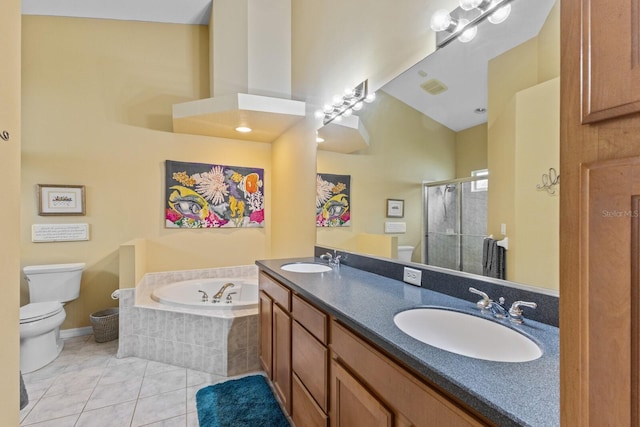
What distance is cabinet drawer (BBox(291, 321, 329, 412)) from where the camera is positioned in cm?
129

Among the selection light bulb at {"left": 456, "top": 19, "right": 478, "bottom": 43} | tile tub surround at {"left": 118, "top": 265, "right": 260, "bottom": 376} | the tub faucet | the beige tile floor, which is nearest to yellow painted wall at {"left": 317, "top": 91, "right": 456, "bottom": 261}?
light bulb at {"left": 456, "top": 19, "right": 478, "bottom": 43}

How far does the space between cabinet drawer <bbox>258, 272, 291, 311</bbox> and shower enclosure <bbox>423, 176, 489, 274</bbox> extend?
0.83 m

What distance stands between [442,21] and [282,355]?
2035 mm

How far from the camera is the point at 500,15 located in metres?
1.22

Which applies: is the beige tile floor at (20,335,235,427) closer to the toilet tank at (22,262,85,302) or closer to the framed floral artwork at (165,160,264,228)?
the toilet tank at (22,262,85,302)

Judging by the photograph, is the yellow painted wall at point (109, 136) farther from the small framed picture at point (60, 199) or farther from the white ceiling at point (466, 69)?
the white ceiling at point (466, 69)

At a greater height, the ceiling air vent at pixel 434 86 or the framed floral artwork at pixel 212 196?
the ceiling air vent at pixel 434 86

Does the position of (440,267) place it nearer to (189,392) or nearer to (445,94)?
(445,94)

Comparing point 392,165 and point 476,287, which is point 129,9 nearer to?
point 392,165

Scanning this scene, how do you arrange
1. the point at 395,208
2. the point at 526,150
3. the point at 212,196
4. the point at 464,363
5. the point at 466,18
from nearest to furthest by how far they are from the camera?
the point at 464,363 < the point at 526,150 < the point at 466,18 < the point at 395,208 < the point at 212,196

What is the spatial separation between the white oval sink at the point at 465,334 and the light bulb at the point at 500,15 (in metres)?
1.22

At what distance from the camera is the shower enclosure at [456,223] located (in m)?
1.32

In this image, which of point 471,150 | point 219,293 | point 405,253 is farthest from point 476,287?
point 219,293

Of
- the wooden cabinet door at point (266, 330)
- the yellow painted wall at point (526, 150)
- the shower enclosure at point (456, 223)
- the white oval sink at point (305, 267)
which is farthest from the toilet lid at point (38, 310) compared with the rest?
the yellow painted wall at point (526, 150)
